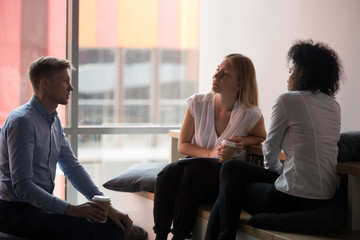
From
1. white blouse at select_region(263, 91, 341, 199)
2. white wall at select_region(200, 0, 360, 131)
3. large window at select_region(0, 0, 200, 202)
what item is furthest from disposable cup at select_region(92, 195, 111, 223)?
large window at select_region(0, 0, 200, 202)

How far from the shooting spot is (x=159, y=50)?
189 inches

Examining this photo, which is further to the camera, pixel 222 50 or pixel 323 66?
pixel 222 50

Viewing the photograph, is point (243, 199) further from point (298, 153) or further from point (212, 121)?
point (212, 121)

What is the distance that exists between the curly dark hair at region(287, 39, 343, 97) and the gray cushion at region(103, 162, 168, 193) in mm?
1139

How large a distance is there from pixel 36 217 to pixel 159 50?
2.64 m

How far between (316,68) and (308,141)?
1.19ft

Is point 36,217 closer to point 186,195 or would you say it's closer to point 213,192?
point 186,195

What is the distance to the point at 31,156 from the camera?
2.43 meters

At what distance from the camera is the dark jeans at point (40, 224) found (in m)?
2.40

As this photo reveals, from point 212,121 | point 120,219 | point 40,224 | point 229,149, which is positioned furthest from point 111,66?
point 40,224

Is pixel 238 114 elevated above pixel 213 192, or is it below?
above

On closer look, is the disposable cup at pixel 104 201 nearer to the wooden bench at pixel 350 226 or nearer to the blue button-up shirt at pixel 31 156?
the blue button-up shirt at pixel 31 156

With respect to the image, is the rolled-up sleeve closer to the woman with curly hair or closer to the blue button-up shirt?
the woman with curly hair

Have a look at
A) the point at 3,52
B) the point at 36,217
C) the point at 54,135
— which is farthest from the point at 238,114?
the point at 3,52
